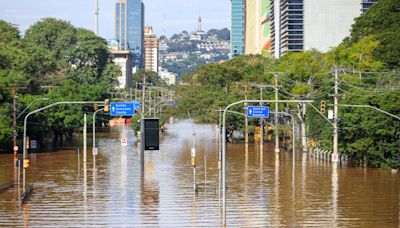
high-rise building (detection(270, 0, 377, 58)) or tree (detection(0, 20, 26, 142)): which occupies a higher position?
high-rise building (detection(270, 0, 377, 58))

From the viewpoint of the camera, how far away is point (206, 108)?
132000 mm

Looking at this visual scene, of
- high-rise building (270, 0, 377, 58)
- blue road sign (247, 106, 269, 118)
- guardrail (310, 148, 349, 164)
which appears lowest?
guardrail (310, 148, 349, 164)

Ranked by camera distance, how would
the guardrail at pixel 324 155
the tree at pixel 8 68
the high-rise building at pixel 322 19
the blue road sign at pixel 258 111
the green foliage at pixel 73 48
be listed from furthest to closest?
the high-rise building at pixel 322 19 → the green foliage at pixel 73 48 → the guardrail at pixel 324 155 → the blue road sign at pixel 258 111 → the tree at pixel 8 68

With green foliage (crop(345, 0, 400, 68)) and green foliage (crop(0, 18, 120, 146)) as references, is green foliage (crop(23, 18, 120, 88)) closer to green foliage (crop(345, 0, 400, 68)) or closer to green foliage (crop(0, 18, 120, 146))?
green foliage (crop(0, 18, 120, 146))

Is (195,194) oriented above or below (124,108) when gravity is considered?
below

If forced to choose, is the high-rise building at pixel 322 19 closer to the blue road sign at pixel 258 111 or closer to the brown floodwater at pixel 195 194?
the brown floodwater at pixel 195 194

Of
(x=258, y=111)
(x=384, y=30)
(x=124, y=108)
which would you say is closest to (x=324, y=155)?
(x=258, y=111)

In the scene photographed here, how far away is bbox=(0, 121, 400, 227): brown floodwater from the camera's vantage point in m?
47.5

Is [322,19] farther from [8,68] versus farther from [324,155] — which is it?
[324,155]

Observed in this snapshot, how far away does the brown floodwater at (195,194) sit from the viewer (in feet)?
156

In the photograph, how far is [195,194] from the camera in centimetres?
5947

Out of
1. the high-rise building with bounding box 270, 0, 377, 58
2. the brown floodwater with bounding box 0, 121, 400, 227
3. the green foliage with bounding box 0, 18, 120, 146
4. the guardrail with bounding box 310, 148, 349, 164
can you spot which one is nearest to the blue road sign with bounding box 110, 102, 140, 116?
the brown floodwater with bounding box 0, 121, 400, 227

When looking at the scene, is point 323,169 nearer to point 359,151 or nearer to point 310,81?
point 359,151

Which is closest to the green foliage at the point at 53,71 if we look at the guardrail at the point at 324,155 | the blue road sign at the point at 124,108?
the blue road sign at the point at 124,108
